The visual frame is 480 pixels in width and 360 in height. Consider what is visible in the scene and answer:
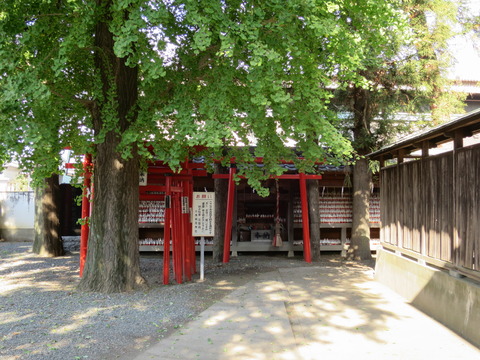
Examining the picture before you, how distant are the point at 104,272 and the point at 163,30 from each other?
15.3ft

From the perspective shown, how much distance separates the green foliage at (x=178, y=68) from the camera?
657cm

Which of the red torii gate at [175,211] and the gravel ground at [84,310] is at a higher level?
the red torii gate at [175,211]

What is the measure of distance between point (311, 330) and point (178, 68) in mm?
5412

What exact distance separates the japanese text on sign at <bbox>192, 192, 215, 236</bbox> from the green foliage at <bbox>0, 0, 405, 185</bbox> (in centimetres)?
141

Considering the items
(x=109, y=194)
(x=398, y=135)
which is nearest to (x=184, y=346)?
(x=109, y=194)

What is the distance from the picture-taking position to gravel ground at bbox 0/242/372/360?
514cm

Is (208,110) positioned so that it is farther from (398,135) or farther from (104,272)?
(398,135)

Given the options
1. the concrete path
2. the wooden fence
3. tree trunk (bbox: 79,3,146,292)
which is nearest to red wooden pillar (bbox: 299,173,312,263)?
the wooden fence

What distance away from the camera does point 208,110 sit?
7051 millimetres

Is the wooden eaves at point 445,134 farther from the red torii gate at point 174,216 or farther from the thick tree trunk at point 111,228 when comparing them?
the thick tree trunk at point 111,228

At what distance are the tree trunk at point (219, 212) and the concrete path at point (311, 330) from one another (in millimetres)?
4652

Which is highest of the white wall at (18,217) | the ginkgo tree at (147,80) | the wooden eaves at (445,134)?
the ginkgo tree at (147,80)

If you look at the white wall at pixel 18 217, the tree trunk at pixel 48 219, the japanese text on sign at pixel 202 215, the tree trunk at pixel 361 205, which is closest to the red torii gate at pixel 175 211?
the japanese text on sign at pixel 202 215

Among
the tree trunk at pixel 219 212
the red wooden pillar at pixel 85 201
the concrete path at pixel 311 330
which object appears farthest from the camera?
the tree trunk at pixel 219 212
